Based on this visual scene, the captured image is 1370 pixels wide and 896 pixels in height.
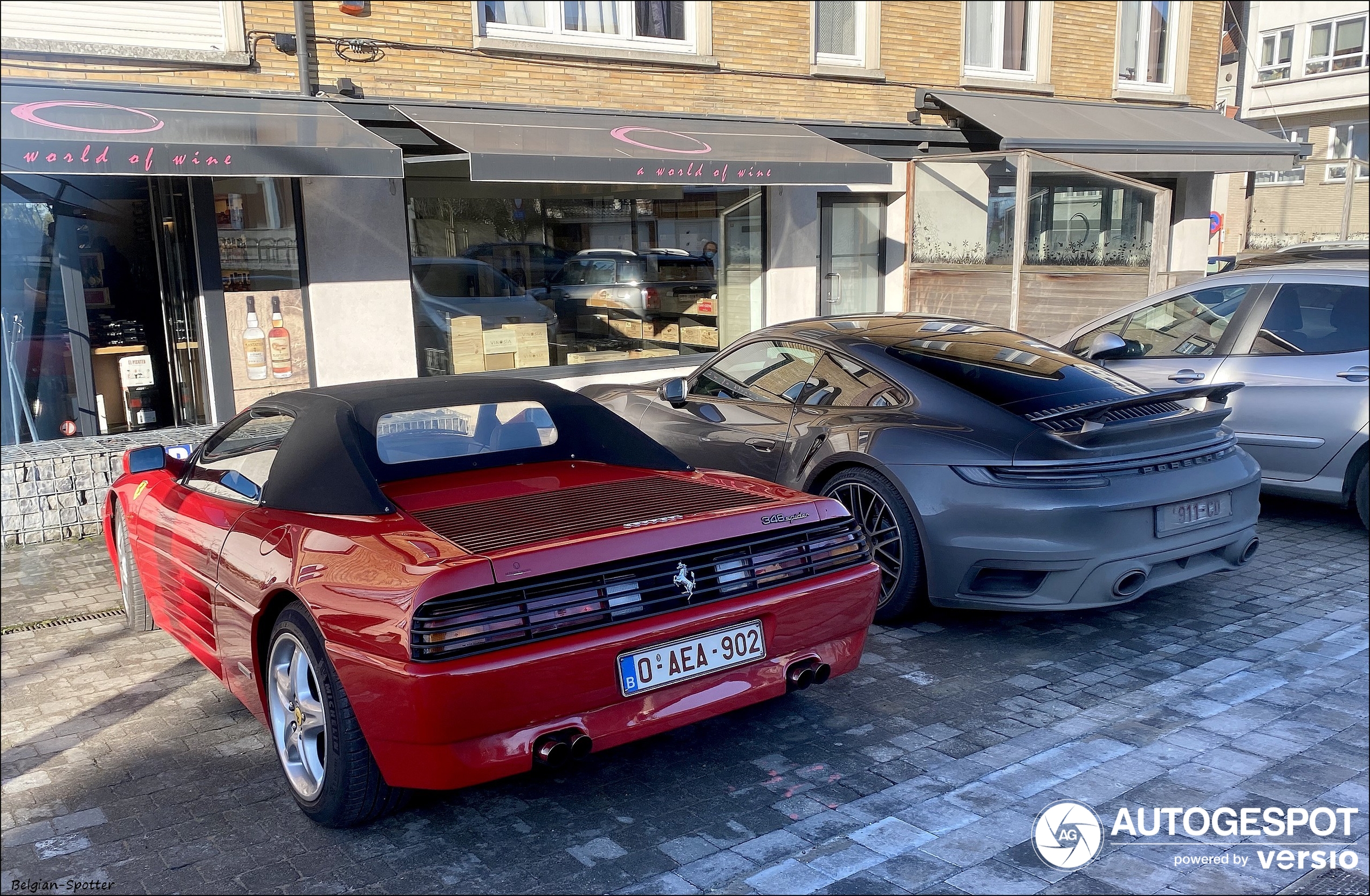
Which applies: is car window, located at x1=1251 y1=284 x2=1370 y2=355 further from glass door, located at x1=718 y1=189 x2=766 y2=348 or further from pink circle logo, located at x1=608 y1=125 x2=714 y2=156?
glass door, located at x1=718 y1=189 x2=766 y2=348

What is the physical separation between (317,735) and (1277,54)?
5001cm

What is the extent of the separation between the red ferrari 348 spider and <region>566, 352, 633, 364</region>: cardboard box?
661 cm

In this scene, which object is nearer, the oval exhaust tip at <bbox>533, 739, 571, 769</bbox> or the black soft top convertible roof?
the oval exhaust tip at <bbox>533, 739, 571, 769</bbox>

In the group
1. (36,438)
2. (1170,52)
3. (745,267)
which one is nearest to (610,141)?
(745,267)

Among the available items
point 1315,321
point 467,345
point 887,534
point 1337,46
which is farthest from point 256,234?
point 1337,46

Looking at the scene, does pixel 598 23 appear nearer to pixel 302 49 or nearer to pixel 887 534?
pixel 302 49

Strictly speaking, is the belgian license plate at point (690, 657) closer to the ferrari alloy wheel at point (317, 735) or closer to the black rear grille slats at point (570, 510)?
the black rear grille slats at point (570, 510)

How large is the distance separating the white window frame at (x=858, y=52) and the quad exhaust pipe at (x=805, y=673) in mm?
10158

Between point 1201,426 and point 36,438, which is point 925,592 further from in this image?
point 36,438

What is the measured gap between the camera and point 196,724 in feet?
14.8

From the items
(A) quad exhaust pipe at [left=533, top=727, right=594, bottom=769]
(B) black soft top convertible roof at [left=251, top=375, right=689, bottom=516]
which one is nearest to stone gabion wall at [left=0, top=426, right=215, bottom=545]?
(B) black soft top convertible roof at [left=251, top=375, right=689, bottom=516]

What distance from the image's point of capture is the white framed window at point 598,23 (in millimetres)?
10555

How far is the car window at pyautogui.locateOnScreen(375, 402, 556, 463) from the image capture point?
14.5 feet

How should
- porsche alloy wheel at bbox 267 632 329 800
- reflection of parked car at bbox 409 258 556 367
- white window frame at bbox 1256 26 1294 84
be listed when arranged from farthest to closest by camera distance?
white window frame at bbox 1256 26 1294 84 < reflection of parked car at bbox 409 258 556 367 < porsche alloy wheel at bbox 267 632 329 800
